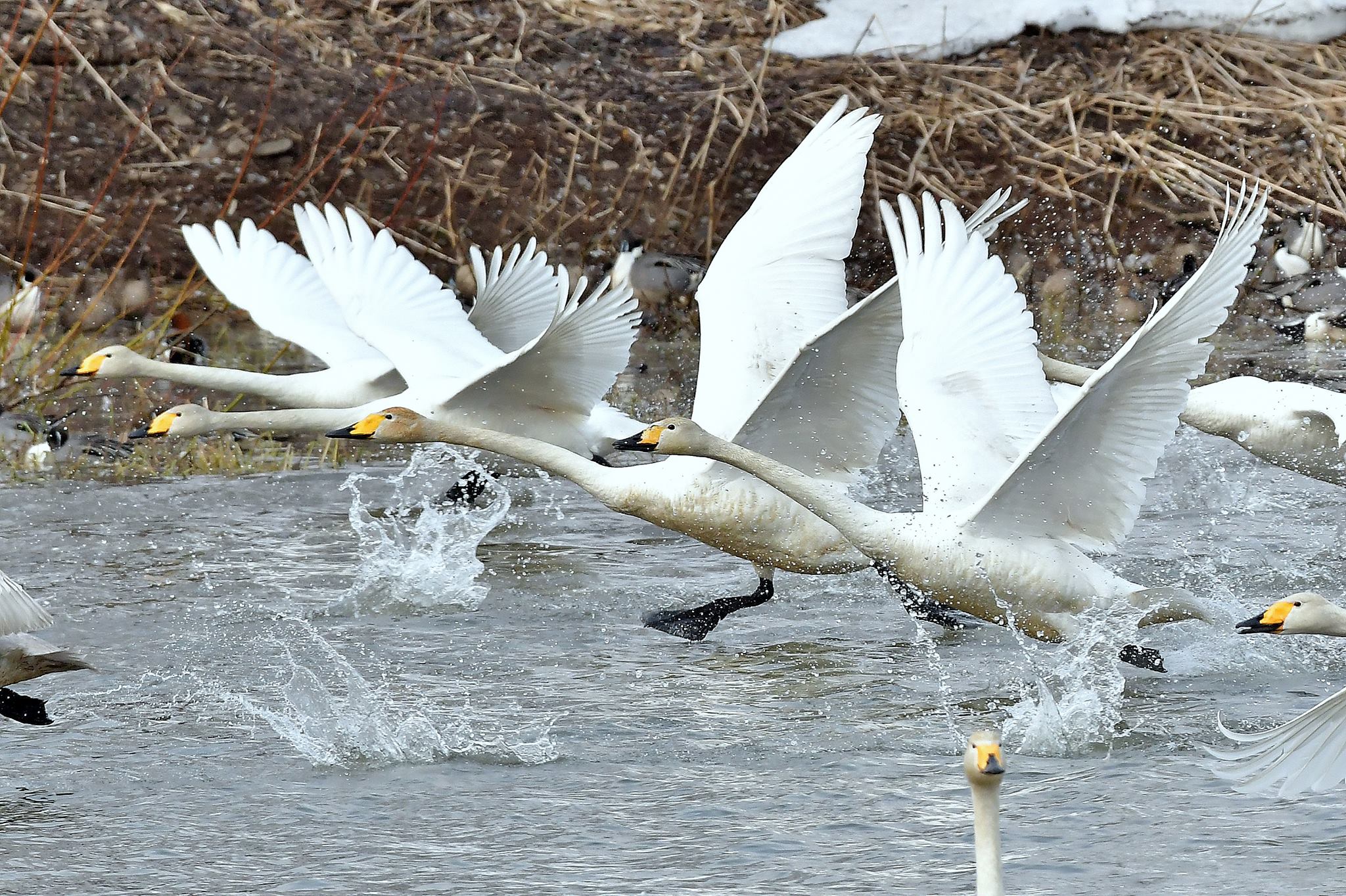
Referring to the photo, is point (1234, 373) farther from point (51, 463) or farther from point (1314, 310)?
point (51, 463)

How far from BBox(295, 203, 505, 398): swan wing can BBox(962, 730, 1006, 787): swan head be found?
505cm

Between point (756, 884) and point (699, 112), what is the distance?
985 centimetres

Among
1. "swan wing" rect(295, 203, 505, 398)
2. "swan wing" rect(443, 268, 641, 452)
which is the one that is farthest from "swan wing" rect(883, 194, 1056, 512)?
"swan wing" rect(295, 203, 505, 398)

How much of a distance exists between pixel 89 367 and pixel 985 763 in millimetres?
5525

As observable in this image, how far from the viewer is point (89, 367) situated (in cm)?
788

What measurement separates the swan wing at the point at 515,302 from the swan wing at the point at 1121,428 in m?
3.47

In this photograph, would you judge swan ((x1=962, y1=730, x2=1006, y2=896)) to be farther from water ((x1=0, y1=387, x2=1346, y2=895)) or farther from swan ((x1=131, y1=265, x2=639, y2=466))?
swan ((x1=131, y1=265, x2=639, y2=466))

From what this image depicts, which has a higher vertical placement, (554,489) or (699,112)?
(699,112)

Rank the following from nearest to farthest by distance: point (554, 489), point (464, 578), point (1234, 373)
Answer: point (464, 578) < point (554, 489) < point (1234, 373)

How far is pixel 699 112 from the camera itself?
13281mm

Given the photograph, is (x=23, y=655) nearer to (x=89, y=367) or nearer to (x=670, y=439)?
(x=670, y=439)

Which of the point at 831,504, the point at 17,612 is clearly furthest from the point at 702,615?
the point at 17,612

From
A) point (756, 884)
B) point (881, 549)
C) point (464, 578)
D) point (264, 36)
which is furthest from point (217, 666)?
point (264, 36)

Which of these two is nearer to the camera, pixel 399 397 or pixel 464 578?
pixel 464 578
